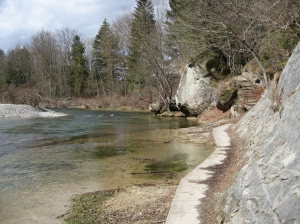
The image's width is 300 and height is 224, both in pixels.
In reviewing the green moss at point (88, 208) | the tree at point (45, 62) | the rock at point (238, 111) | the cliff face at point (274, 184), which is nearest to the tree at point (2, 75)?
the tree at point (45, 62)

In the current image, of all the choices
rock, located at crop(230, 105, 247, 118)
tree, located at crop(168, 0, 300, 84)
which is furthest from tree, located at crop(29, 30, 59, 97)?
rock, located at crop(230, 105, 247, 118)

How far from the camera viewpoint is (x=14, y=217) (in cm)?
569

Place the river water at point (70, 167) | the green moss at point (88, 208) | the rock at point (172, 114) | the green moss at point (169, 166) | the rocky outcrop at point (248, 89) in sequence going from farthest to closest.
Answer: the rock at point (172, 114) < the rocky outcrop at point (248, 89) < the green moss at point (169, 166) < the river water at point (70, 167) < the green moss at point (88, 208)

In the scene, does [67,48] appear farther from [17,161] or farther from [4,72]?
[17,161]

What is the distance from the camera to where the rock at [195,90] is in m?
24.8

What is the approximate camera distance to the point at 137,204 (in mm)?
5973

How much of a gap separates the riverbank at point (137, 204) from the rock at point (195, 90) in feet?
57.0

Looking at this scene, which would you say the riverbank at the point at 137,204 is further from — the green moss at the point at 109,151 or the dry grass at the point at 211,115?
the dry grass at the point at 211,115

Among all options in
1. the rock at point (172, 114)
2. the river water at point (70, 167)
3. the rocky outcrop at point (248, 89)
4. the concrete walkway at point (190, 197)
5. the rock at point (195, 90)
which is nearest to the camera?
the concrete walkway at point (190, 197)

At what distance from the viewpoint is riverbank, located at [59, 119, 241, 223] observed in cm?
520

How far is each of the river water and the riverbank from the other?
413 millimetres

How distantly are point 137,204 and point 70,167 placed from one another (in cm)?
418

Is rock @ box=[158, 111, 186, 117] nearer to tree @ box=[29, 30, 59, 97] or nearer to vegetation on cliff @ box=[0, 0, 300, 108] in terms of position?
vegetation on cliff @ box=[0, 0, 300, 108]

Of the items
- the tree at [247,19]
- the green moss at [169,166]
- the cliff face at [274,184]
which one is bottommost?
the green moss at [169,166]
